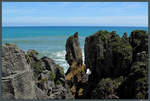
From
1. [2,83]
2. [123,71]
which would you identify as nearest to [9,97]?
[2,83]

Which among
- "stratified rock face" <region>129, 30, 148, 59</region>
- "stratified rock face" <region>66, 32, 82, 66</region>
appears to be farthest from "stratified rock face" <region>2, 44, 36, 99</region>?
"stratified rock face" <region>66, 32, 82, 66</region>

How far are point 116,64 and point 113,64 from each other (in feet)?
0.70

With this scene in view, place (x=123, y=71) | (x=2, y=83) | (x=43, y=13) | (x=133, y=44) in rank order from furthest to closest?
(x=43, y=13)
(x=133, y=44)
(x=123, y=71)
(x=2, y=83)

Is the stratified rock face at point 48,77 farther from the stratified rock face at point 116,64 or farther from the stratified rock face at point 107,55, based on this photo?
the stratified rock face at point 107,55

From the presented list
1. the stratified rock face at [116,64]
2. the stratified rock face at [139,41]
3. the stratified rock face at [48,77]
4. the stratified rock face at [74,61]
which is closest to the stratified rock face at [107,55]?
the stratified rock face at [116,64]

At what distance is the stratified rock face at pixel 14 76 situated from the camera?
5.66 meters

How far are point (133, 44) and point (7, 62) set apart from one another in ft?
39.2

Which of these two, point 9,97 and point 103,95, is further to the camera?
point 103,95

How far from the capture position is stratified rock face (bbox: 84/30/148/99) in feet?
42.8

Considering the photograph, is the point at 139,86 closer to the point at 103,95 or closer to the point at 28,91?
the point at 103,95

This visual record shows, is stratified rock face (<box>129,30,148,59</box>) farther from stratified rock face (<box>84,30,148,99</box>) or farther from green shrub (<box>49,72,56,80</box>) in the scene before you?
green shrub (<box>49,72,56,80</box>)

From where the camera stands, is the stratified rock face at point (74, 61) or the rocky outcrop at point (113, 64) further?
the stratified rock face at point (74, 61)

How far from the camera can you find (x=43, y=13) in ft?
131

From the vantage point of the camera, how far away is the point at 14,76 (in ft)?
18.5
